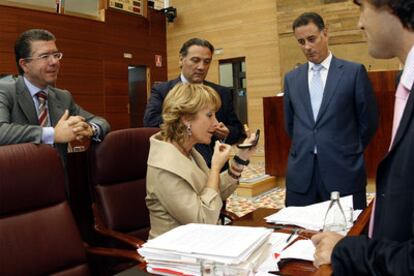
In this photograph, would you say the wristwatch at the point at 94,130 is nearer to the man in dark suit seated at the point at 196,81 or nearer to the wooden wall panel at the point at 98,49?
the man in dark suit seated at the point at 196,81

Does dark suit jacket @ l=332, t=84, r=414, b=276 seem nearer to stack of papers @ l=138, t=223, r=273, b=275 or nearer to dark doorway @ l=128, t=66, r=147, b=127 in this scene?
stack of papers @ l=138, t=223, r=273, b=275

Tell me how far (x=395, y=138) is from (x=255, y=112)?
7.22 meters

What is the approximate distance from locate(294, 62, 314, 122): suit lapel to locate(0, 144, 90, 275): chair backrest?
146cm

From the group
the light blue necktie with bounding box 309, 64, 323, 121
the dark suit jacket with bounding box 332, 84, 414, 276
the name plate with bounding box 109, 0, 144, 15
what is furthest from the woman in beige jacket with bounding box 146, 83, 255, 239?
the name plate with bounding box 109, 0, 144, 15

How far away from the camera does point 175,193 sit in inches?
65.5

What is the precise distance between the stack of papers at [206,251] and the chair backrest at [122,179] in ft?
3.04

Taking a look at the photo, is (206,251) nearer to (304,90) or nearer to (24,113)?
(24,113)

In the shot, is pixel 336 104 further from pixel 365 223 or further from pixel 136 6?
pixel 136 6

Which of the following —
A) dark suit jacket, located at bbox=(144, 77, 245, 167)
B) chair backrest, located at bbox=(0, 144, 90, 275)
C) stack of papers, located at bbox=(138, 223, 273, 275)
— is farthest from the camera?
dark suit jacket, located at bbox=(144, 77, 245, 167)

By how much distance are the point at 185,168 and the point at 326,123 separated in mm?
1039

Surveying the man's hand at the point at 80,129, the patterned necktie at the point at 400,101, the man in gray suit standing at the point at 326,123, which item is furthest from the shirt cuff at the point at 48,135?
the patterned necktie at the point at 400,101

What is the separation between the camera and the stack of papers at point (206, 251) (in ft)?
3.64

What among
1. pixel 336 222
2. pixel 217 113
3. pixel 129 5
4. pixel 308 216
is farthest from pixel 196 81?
pixel 129 5

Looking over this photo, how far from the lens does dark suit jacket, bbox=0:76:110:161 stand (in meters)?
1.89
